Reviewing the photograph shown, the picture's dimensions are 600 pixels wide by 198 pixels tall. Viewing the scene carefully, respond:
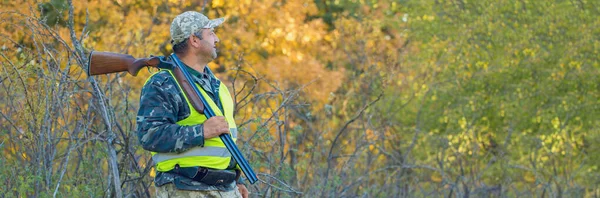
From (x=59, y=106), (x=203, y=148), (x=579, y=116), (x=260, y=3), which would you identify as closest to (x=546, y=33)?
(x=579, y=116)

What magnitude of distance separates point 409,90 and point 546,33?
339cm

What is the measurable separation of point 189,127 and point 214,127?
102 mm

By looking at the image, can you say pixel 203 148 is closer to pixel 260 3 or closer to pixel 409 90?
pixel 409 90

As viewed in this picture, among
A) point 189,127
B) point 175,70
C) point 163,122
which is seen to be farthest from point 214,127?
point 175,70

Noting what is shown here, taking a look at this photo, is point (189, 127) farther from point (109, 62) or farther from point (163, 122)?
point (109, 62)

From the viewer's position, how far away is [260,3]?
2038 cm

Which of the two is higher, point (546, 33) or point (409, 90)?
point (546, 33)

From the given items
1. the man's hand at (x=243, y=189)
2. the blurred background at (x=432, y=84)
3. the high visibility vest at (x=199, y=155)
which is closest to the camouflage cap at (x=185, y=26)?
the high visibility vest at (x=199, y=155)

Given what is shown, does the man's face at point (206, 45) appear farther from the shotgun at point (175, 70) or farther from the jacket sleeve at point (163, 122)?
the jacket sleeve at point (163, 122)

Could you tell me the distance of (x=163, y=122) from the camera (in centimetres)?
447

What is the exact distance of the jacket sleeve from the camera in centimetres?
444

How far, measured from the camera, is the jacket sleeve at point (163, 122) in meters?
4.44

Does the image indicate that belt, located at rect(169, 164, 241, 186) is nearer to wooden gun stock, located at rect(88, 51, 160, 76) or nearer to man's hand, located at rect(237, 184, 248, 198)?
man's hand, located at rect(237, 184, 248, 198)

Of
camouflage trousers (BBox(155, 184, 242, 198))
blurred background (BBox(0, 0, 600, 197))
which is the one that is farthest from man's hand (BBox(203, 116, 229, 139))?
blurred background (BBox(0, 0, 600, 197))
